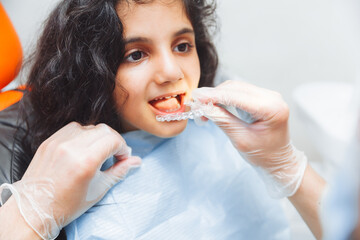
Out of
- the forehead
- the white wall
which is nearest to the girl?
the forehead

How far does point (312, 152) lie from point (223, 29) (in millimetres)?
867

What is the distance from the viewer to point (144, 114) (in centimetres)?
103

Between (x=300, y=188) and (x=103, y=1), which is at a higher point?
(x=103, y=1)

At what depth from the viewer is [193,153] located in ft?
4.06

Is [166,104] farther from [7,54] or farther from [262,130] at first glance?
[7,54]

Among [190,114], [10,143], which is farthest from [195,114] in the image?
[10,143]

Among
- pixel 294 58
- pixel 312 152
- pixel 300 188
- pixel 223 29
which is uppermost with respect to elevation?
pixel 223 29

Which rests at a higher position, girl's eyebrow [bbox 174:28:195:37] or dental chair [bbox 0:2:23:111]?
girl's eyebrow [bbox 174:28:195:37]

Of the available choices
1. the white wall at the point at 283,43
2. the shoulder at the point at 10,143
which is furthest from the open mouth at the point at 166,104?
the white wall at the point at 283,43

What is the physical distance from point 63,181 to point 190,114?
0.39 meters

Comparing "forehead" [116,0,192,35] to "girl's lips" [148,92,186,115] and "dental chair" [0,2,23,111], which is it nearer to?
"girl's lips" [148,92,186,115]

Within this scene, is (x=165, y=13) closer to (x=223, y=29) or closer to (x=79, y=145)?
(x=79, y=145)

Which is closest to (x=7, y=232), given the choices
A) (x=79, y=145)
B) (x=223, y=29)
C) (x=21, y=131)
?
(x=79, y=145)

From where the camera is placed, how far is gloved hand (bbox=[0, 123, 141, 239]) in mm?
885
